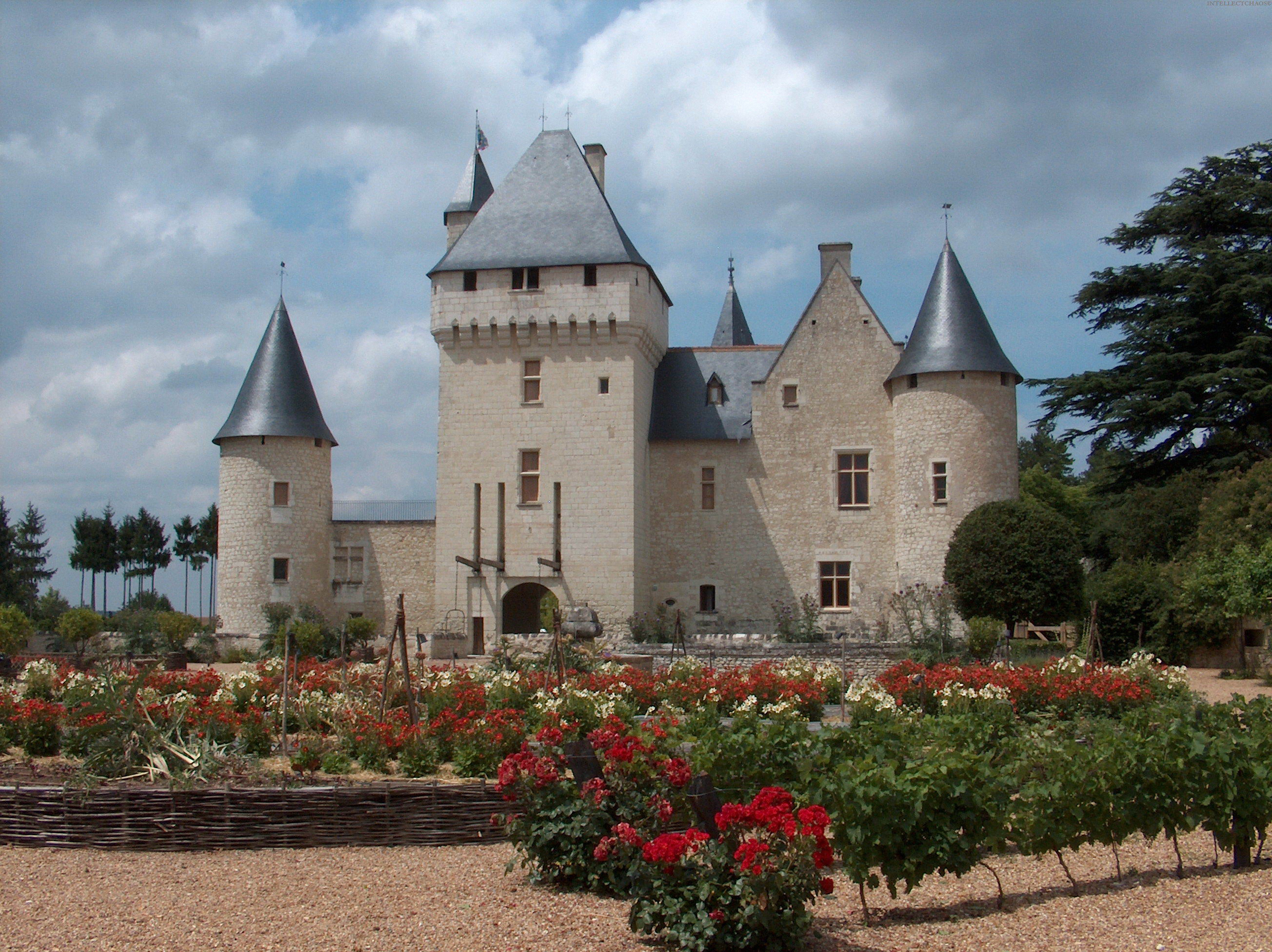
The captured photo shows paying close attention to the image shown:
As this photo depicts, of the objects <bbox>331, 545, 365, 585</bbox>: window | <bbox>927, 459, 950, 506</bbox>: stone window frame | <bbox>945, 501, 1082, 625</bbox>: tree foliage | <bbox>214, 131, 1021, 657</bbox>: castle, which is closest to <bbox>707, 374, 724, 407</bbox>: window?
<bbox>214, 131, 1021, 657</bbox>: castle

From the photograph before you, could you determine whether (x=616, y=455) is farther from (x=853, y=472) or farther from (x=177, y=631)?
(x=177, y=631)

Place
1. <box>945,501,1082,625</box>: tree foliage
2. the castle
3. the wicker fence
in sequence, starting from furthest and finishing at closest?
the castle → <box>945,501,1082,625</box>: tree foliage → the wicker fence

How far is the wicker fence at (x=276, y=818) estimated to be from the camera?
7238 millimetres

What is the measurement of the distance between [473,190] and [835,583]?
577 inches

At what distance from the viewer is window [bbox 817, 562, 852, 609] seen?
2612 cm

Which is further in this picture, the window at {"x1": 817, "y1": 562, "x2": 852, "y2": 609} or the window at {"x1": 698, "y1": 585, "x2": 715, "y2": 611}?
the window at {"x1": 698, "y1": 585, "x2": 715, "y2": 611}

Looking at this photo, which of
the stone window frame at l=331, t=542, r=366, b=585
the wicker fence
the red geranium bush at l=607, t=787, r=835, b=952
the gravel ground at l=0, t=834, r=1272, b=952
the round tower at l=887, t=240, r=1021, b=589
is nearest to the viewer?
the red geranium bush at l=607, t=787, r=835, b=952

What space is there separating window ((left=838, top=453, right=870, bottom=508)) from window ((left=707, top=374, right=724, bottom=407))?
3322 millimetres

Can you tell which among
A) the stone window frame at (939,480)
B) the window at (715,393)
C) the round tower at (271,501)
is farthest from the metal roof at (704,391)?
the round tower at (271,501)

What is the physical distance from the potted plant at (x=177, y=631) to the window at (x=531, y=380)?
9.11 metres

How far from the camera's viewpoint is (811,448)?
87.1 ft

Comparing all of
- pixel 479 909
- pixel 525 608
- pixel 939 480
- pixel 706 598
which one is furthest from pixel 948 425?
pixel 479 909

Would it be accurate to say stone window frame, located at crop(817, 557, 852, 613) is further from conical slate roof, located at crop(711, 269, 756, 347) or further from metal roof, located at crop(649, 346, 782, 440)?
conical slate roof, located at crop(711, 269, 756, 347)

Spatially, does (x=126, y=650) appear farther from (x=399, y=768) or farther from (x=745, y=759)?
(x=745, y=759)
